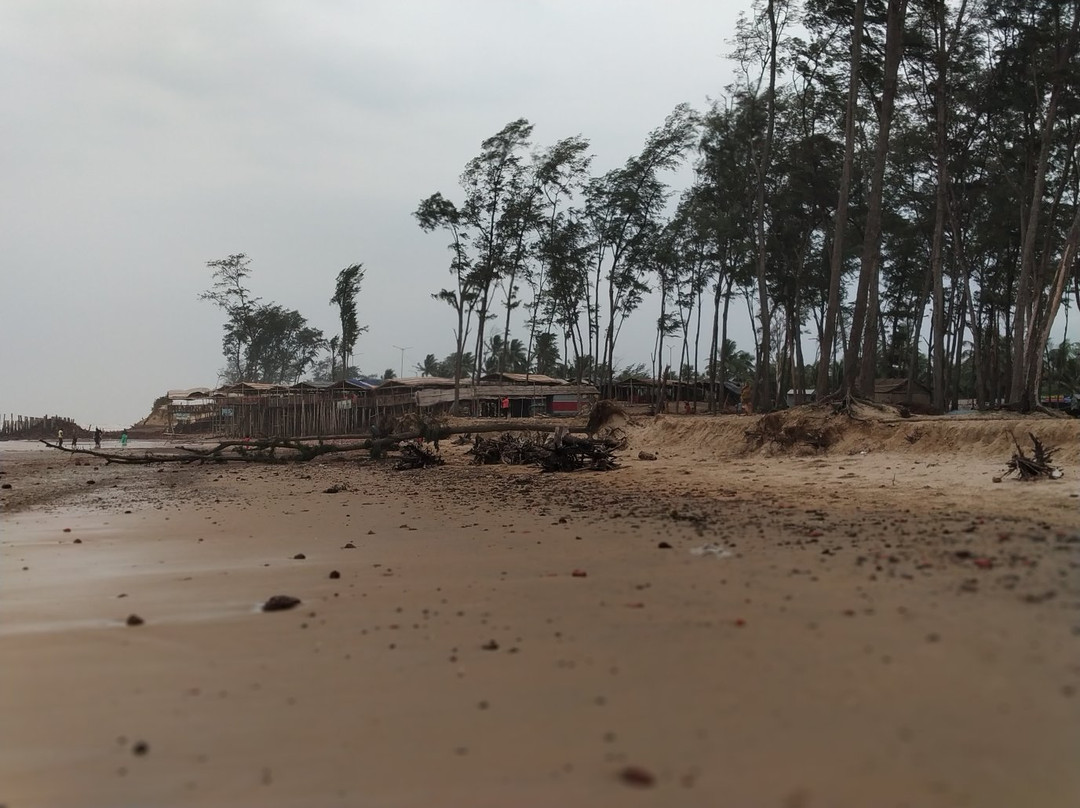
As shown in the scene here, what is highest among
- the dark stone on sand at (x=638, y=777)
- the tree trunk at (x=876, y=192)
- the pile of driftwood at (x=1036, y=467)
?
the tree trunk at (x=876, y=192)

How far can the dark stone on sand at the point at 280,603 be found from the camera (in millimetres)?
3979

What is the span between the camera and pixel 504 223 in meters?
38.4

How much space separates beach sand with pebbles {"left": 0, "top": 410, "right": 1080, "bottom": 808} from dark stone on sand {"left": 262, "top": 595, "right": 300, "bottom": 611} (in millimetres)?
95

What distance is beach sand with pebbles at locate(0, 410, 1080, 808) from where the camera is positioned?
6.72 feet

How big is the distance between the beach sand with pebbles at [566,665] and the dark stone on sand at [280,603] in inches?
3.7

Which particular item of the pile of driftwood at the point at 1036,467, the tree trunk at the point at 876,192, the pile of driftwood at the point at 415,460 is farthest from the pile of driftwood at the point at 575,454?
the pile of driftwood at the point at 1036,467

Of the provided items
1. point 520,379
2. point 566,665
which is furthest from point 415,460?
point 520,379

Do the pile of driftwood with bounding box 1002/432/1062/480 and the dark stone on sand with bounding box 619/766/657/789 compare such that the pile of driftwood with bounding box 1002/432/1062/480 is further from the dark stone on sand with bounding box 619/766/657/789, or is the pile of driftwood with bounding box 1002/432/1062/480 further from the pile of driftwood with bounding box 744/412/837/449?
the dark stone on sand with bounding box 619/766/657/789

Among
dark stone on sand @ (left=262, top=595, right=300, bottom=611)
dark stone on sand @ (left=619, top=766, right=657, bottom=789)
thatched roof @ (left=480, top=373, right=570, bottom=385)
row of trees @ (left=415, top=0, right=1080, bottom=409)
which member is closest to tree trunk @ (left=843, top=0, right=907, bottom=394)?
row of trees @ (left=415, top=0, right=1080, bottom=409)

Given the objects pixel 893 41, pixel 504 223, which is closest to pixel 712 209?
pixel 504 223

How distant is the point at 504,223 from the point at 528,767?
3799 cm

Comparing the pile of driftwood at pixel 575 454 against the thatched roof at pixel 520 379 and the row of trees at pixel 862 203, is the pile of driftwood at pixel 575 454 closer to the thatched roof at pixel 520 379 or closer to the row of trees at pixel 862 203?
the row of trees at pixel 862 203

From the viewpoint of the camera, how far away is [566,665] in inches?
114

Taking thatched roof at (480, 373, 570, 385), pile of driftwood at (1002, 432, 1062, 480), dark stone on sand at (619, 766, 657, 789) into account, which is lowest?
dark stone on sand at (619, 766, 657, 789)
